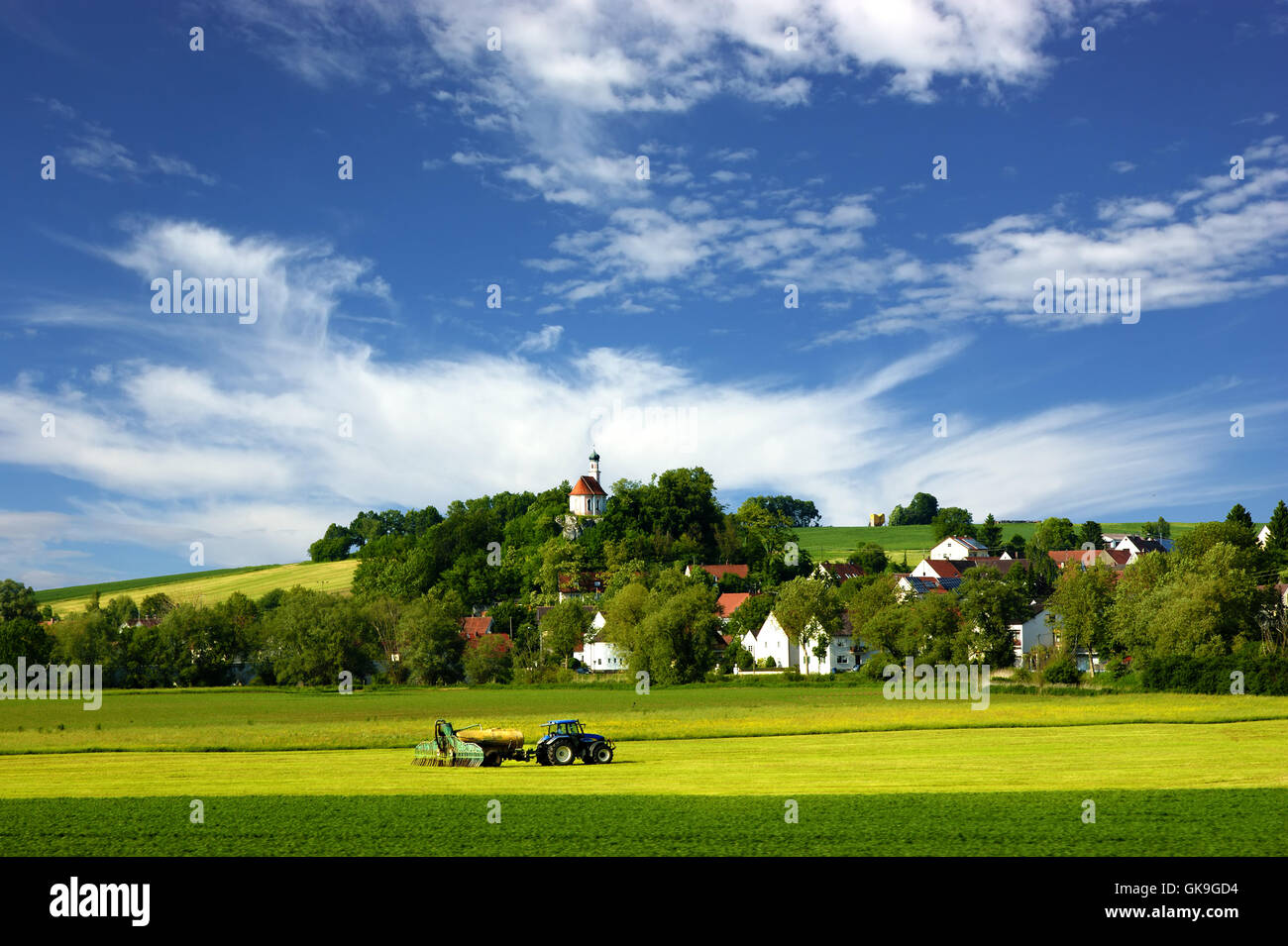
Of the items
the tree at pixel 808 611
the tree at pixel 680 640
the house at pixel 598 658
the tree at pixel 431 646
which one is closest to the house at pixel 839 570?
the house at pixel 598 658

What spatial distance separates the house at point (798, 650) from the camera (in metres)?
121

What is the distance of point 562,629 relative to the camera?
123562 mm

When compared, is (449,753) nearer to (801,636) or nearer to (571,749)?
(571,749)

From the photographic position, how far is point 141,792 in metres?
27.9

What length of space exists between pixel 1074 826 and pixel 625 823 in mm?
8531

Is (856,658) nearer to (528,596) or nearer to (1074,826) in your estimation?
(528,596)

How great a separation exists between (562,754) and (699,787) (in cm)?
732

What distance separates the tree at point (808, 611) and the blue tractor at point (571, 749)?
7901 centimetres

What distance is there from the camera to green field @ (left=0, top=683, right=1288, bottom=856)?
1930 centimetres

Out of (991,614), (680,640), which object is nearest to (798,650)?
(680,640)
